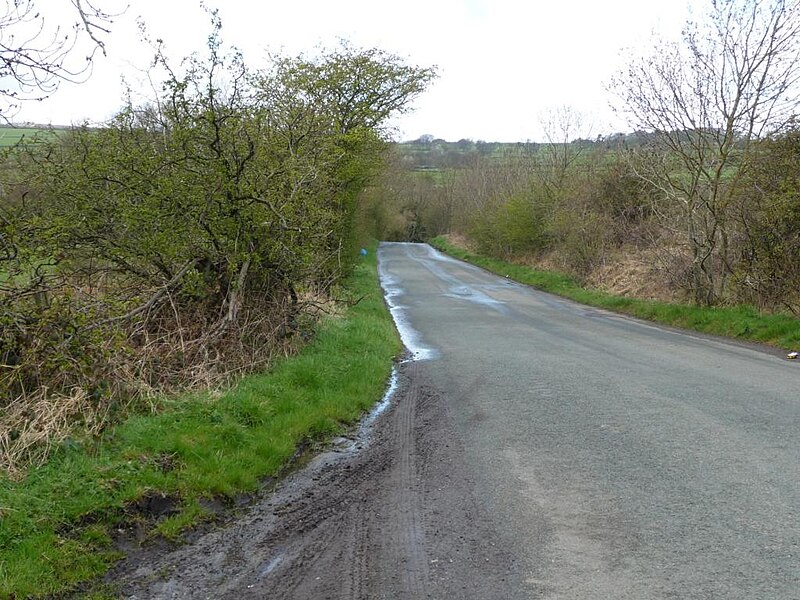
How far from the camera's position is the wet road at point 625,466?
4102 mm

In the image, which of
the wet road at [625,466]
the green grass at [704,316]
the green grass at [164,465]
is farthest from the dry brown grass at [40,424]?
the green grass at [704,316]

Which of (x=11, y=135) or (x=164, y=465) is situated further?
(x=11, y=135)

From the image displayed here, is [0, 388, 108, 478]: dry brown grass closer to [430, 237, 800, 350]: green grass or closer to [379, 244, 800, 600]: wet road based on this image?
[379, 244, 800, 600]: wet road

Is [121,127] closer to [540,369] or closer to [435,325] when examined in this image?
[540,369]

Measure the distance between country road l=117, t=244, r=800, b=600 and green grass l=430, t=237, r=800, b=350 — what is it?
3430mm

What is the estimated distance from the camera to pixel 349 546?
462cm

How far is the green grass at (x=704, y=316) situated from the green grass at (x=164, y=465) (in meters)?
9.12

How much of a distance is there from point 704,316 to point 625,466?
11425mm

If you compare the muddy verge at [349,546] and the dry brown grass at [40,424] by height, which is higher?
the dry brown grass at [40,424]

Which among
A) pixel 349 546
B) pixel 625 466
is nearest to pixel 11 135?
pixel 349 546

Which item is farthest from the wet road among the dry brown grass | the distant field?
the distant field

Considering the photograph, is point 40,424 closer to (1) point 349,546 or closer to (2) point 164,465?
(2) point 164,465

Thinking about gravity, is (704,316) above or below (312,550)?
above

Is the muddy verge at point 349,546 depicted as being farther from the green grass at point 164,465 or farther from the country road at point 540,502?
the green grass at point 164,465
